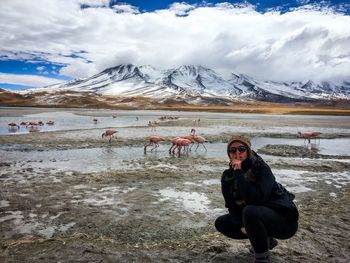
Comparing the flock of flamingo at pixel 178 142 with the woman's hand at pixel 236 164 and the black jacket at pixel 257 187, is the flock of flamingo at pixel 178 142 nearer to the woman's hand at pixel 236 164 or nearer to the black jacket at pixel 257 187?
the black jacket at pixel 257 187

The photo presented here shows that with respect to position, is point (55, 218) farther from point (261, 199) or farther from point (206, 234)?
point (261, 199)

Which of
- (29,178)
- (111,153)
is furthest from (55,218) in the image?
(111,153)

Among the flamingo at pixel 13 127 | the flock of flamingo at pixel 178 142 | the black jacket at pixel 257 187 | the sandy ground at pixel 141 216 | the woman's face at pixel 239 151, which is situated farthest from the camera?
the flamingo at pixel 13 127

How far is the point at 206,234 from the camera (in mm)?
6961

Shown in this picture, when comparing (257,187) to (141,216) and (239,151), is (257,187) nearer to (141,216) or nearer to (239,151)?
(239,151)

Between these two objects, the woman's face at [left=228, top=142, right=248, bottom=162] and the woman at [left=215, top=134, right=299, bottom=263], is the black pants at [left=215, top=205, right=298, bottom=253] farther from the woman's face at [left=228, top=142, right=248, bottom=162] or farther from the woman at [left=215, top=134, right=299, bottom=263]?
the woman's face at [left=228, top=142, right=248, bottom=162]

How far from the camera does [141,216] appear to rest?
8.04 meters

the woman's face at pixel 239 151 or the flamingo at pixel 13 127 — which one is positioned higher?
the woman's face at pixel 239 151

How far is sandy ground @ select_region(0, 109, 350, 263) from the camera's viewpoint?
596 centimetres

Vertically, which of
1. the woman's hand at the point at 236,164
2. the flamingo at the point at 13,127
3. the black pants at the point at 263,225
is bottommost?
the flamingo at the point at 13,127

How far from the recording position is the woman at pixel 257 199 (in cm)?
509

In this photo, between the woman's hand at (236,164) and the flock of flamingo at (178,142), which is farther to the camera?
the flock of flamingo at (178,142)

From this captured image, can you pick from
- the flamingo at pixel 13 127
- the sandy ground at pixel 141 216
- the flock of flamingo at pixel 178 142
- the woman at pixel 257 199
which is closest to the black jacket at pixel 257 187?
the woman at pixel 257 199

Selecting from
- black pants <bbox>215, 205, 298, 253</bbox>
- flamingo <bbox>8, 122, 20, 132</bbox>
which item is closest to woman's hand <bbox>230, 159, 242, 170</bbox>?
black pants <bbox>215, 205, 298, 253</bbox>
